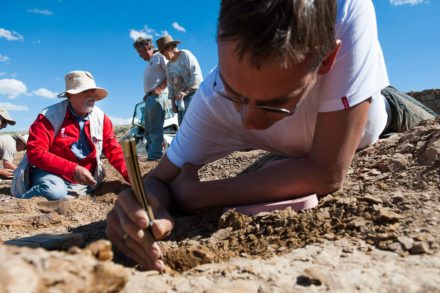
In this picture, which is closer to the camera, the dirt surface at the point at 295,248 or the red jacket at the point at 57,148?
the dirt surface at the point at 295,248

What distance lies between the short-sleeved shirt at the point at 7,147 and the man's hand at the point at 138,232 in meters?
5.43

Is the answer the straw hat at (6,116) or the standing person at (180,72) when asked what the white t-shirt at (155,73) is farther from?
the straw hat at (6,116)

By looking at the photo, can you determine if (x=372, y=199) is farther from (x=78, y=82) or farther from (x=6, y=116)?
(x=6, y=116)

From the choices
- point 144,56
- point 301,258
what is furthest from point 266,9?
point 144,56

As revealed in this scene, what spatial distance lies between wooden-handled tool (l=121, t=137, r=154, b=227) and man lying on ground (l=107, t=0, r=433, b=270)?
34mm

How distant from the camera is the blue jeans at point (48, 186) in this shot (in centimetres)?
345

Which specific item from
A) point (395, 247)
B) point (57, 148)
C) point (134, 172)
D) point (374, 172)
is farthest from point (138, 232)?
point (57, 148)

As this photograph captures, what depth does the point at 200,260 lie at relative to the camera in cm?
136

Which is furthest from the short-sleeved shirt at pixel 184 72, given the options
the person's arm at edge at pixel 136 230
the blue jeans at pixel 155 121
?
the person's arm at edge at pixel 136 230

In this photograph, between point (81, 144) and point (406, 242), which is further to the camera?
point (81, 144)

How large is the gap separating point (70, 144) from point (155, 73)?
253 cm

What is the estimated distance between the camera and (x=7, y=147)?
6.03m

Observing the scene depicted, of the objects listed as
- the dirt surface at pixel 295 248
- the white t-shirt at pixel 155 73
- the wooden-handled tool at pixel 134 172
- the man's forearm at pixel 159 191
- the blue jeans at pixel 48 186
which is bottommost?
the blue jeans at pixel 48 186

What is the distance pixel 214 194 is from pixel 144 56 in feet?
16.0
